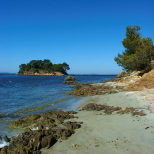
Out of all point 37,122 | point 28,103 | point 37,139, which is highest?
point 37,139

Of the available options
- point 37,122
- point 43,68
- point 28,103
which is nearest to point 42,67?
point 43,68

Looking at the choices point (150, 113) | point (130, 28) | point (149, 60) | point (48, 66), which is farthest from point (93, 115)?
point (48, 66)

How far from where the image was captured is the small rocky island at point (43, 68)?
511 feet

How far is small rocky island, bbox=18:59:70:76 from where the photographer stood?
156m

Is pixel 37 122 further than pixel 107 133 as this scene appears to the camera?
Yes

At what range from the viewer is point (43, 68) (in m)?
160

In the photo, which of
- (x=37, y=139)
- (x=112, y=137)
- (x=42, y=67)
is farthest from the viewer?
(x=42, y=67)

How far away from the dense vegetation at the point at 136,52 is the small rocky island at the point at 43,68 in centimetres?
11298

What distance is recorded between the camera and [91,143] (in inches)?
277

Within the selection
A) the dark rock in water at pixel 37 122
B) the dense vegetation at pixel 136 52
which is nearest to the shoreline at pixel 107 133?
the dark rock in water at pixel 37 122

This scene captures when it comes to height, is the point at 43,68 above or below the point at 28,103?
above

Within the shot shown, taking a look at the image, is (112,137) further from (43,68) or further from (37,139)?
(43,68)

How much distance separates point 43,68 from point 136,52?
127 meters

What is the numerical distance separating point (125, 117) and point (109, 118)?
843 mm
